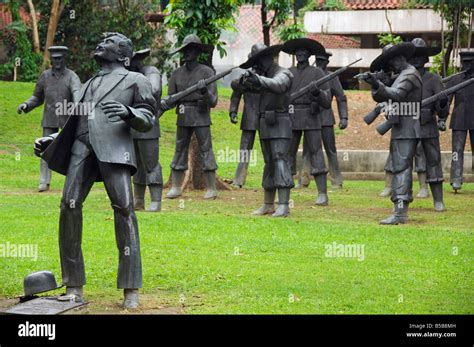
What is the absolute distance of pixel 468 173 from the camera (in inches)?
930

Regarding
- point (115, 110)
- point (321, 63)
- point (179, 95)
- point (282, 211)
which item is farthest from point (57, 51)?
point (115, 110)

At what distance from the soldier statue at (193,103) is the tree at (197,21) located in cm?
111

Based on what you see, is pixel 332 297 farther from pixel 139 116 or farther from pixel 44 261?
pixel 44 261

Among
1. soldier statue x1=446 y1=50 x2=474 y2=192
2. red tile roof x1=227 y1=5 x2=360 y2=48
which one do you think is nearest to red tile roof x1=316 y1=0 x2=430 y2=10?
red tile roof x1=227 y1=5 x2=360 y2=48

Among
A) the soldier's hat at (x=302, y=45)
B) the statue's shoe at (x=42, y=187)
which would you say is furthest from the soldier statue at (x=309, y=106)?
the statue's shoe at (x=42, y=187)

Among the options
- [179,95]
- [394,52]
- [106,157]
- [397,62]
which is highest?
[394,52]

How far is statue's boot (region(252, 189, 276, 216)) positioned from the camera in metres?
17.1

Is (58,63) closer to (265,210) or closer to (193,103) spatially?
(193,103)

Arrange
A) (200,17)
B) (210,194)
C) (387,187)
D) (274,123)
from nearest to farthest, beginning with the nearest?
(274,123)
(210,194)
(200,17)
(387,187)

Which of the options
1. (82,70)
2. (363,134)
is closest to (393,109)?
(363,134)

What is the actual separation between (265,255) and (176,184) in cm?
607

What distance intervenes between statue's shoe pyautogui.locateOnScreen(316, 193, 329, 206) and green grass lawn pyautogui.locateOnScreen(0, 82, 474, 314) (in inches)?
5.6

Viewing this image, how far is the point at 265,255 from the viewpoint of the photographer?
1327 centimetres

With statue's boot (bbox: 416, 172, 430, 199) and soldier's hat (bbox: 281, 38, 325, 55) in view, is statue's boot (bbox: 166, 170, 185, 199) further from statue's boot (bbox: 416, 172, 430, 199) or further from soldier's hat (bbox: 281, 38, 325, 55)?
statue's boot (bbox: 416, 172, 430, 199)
